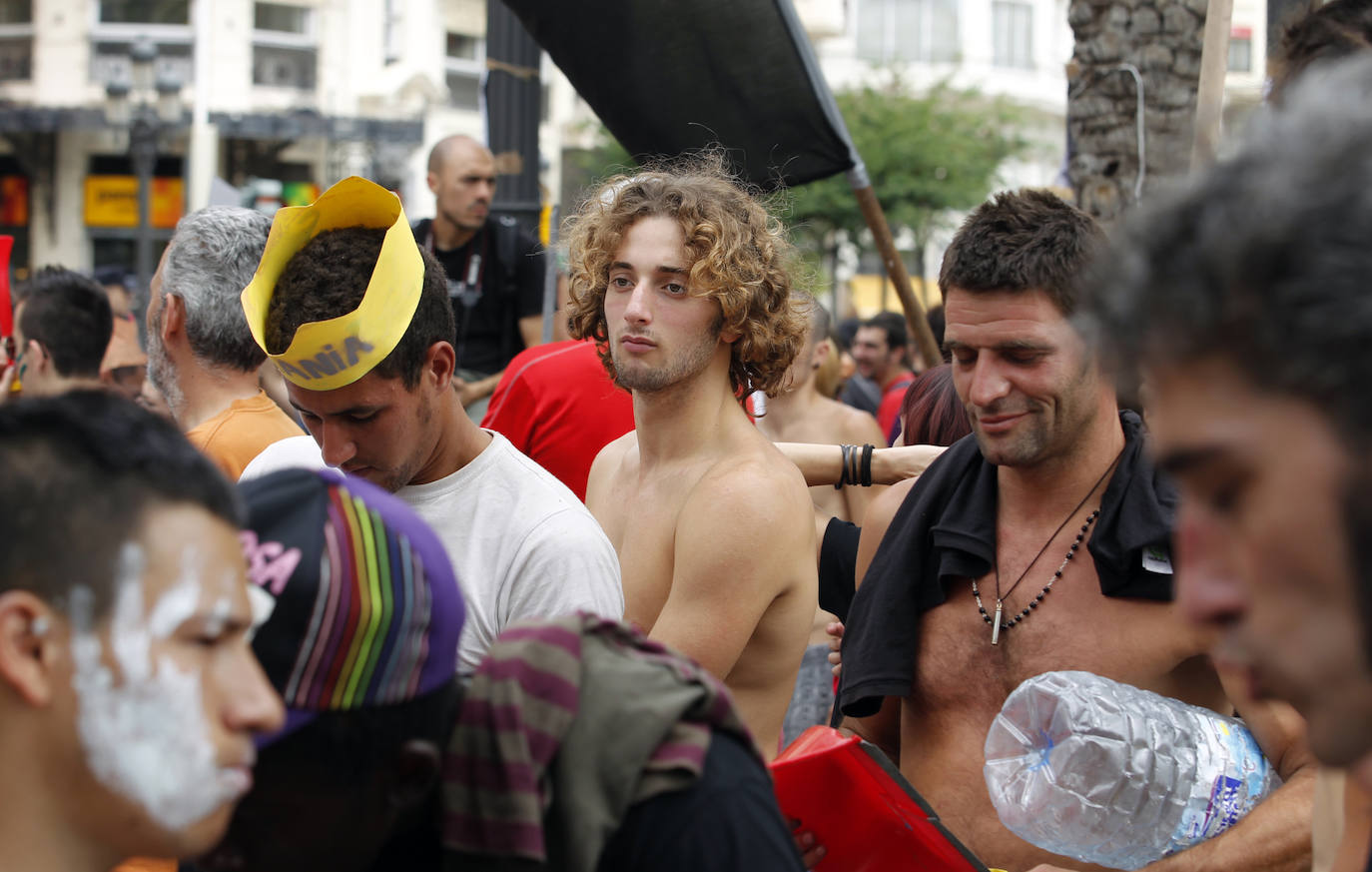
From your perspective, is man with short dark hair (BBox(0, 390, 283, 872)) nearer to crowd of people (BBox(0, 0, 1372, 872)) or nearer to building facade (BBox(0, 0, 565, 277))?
crowd of people (BBox(0, 0, 1372, 872))

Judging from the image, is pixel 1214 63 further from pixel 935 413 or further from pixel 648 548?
pixel 648 548

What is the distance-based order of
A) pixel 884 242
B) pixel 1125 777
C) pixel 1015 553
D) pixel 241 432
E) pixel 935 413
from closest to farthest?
pixel 1125 777
pixel 1015 553
pixel 241 432
pixel 935 413
pixel 884 242

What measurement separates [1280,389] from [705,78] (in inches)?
156

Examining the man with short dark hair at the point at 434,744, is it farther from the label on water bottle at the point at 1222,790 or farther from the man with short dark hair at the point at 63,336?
the man with short dark hair at the point at 63,336

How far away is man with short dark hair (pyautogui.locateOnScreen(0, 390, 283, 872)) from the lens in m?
1.40

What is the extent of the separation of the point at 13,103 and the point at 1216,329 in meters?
33.2

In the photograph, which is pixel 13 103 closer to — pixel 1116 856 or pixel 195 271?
pixel 195 271

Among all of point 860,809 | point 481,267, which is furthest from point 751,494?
point 481,267

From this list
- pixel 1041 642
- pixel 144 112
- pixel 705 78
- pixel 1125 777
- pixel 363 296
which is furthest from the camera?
pixel 144 112

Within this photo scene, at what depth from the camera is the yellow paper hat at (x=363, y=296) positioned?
2709mm

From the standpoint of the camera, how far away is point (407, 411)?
2791 millimetres

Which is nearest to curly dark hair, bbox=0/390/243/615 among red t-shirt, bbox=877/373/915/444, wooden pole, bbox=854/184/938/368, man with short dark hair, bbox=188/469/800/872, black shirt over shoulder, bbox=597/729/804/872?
man with short dark hair, bbox=188/469/800/872

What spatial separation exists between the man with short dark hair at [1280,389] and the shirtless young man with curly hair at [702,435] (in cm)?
203

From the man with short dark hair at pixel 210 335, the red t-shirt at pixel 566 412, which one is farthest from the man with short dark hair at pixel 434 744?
the red t-shirt at pixel 566 412
